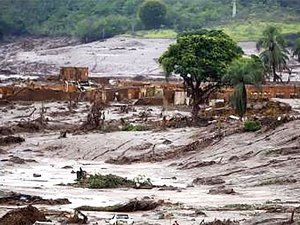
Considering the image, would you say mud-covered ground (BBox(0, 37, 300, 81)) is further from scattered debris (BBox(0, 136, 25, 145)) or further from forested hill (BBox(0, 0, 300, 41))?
scattered debris (BBox(0, 136, 25, 145))

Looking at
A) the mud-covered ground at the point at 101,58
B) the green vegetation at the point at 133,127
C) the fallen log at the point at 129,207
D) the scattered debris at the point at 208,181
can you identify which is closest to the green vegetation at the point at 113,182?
the scattered debris at the point at 208,181

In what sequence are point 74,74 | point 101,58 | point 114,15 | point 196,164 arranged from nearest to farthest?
point 196,164 < point 74,74 < point 101,58 < point 114,15

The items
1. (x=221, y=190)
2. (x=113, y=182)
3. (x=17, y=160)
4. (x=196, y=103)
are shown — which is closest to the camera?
(x=221, y=190)

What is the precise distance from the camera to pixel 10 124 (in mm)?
61719

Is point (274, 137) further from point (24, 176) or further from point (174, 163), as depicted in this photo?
point (24, 176)

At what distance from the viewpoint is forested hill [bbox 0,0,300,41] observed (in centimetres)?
16212

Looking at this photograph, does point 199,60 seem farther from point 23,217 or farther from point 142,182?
point 23,217

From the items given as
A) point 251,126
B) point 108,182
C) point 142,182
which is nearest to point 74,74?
point 251,126

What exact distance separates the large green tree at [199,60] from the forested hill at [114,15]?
314ft

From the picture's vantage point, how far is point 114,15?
180750 millimetres

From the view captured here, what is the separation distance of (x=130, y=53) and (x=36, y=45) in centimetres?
3787

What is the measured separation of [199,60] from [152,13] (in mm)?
107618

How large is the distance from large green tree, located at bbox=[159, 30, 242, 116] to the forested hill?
95754mm

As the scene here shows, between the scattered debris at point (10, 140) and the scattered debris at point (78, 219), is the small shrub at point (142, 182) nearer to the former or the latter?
the scattered debris at point (78, 219)
